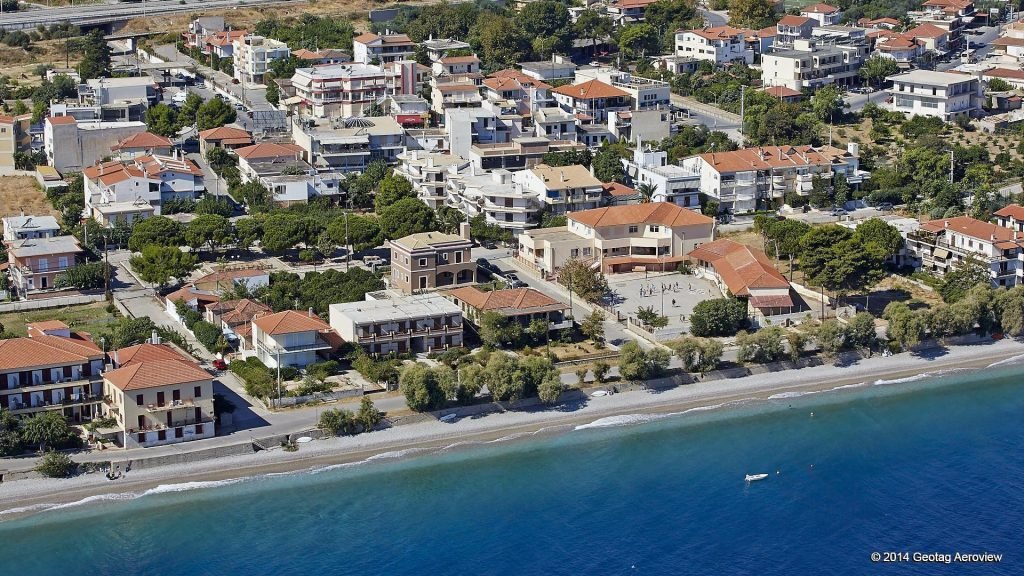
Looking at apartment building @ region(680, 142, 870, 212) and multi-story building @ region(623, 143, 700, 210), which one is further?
apartment building @ region(680, 142, 870, 212)

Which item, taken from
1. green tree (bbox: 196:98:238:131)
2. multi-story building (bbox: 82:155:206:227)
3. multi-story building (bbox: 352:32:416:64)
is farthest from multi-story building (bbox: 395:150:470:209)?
multi-story building (bbox: 352:32:416:64)

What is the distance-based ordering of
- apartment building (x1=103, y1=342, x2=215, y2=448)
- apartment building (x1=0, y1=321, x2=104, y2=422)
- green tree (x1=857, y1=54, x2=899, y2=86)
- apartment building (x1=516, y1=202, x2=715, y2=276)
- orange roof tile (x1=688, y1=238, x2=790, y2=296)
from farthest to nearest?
green tree (x1=857, y1=54, x2=899, y2=86)
apartment building (x1=516, y1=202, x2=715, y2=276)
orange roof tile (x1=688, y1=238, x2=790, y2=296)
apartment building (x1=0, y1=321, x2=104, y2=422)
apartment building (x1=103, y1=342, x2=215, y2=448)

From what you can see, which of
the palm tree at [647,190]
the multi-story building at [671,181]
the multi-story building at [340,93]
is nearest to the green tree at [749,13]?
the multi-story building at [340,93]

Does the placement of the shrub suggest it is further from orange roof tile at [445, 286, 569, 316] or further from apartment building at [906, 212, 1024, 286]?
apartment building at [906, 212, 1024, 286]

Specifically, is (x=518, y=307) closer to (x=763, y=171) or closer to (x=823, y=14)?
(x=763, y=171)

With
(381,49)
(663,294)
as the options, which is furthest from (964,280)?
(381,49)

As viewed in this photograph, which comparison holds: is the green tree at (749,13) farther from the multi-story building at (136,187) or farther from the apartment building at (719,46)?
the multi-story building at (136,187)
